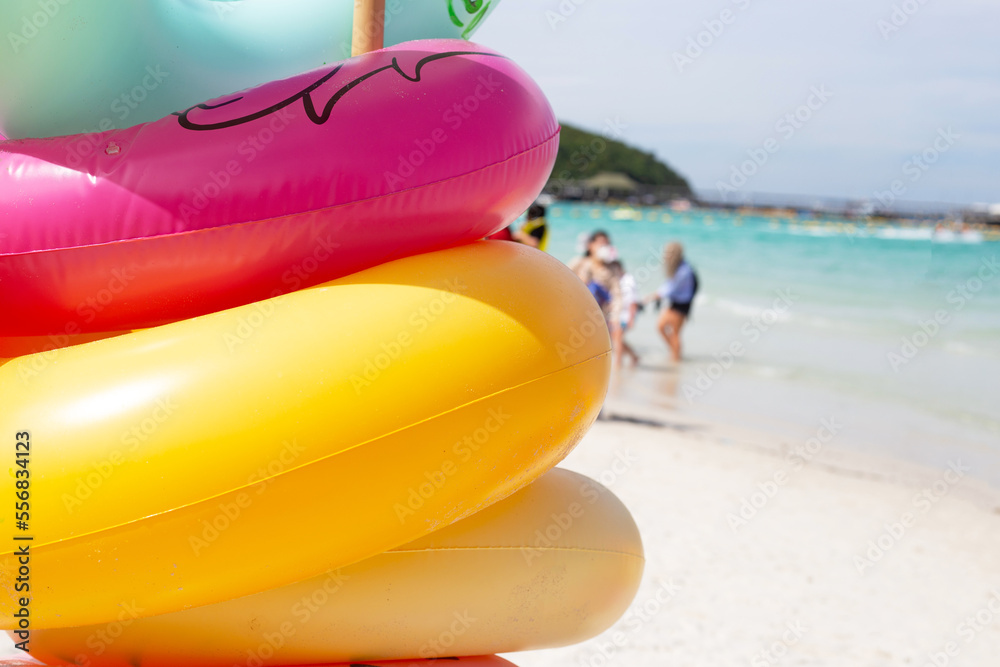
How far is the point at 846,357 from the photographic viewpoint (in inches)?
419

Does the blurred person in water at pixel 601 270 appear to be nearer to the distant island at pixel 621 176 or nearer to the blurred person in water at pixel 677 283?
the blurred person in water at pixel 677 283

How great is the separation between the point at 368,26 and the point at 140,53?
54 centimetres

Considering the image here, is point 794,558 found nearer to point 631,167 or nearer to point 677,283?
point 677,283

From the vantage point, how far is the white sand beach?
361 cm

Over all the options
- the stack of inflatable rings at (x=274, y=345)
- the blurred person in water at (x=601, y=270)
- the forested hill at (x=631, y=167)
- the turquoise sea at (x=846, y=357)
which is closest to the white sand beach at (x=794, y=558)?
the turquoise sea at (x=846, y=357)

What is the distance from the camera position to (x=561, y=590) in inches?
88.7

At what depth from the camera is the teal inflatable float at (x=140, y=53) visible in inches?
77.5

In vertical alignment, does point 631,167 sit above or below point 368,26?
below

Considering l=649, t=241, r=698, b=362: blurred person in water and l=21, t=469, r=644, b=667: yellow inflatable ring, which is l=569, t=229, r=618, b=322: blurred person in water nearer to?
l=649, t=241, r=698, b=362: blurred person in water

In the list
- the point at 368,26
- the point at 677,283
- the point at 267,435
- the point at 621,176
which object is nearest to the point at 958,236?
the point at 621,176

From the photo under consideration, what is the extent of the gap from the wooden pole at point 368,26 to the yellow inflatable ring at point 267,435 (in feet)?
1.93

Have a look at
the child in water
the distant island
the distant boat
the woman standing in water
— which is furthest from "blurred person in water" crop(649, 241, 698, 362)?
the distant island

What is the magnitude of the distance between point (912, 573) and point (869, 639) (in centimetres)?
92

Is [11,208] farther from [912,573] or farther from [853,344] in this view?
[853,344]
